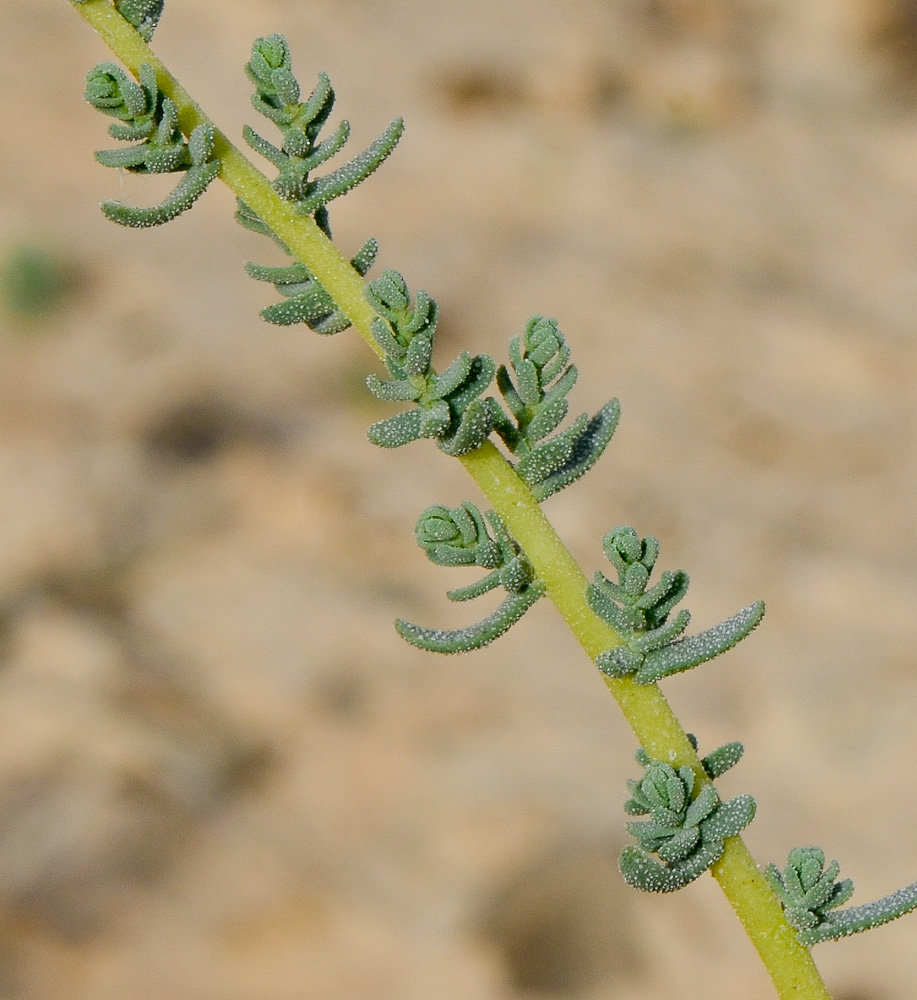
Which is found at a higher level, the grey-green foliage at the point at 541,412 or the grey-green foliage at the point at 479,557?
the grey-green foliage at the point at 541,412

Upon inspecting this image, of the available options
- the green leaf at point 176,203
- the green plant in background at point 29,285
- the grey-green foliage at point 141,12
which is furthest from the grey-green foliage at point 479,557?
the green plant in background at point 29,285

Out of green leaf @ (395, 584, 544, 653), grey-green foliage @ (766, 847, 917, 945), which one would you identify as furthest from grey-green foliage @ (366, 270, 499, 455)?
grey-green foliage @ (766, 847, 917, 945)

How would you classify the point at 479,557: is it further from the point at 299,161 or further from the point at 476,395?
the point at 299,161

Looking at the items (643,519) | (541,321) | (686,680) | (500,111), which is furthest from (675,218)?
(541,321)

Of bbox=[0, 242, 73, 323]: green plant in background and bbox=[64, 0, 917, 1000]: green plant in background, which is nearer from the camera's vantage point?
bbox=[64, 0, 917, 1000]: green plant in background

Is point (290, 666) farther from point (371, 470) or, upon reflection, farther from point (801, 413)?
point (801, 413)

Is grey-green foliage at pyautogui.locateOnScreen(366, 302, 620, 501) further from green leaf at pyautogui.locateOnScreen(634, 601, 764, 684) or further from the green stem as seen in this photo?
green leaf at pyautogui.locateOnScreen(634, 601, 764, 684)

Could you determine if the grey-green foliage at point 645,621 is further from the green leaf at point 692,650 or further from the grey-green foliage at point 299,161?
the grey-green foliage at point 299,161
